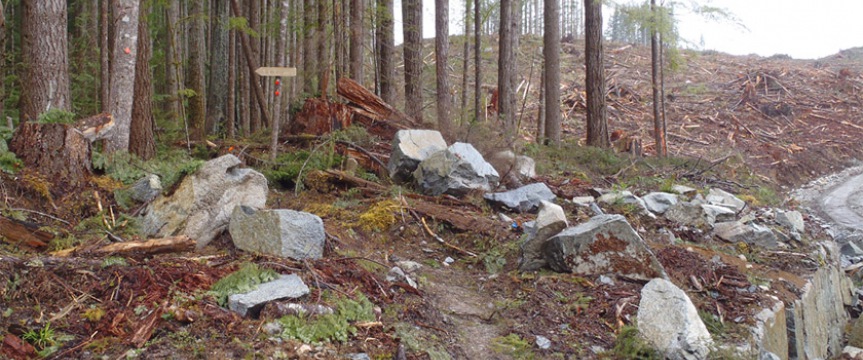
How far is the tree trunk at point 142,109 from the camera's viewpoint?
32.2 feet

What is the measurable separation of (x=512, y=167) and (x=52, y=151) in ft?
19.4

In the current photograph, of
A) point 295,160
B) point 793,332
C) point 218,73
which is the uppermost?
point 218,73

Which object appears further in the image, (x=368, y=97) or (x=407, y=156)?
(x=368, y=97)

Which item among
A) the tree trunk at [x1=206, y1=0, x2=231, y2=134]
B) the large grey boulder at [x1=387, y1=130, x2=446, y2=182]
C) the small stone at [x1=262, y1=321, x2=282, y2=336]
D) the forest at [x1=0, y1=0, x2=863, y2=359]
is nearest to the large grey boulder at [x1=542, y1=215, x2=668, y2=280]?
the forest at [x1=0, y1=0, x2=863, y2=359]

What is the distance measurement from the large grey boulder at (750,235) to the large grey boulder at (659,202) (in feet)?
2.67

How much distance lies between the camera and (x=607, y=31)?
66188 millimetres

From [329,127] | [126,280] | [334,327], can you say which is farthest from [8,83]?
[334,327]

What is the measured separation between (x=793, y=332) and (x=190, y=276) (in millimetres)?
5239

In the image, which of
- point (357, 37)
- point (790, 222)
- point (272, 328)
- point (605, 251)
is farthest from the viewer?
point (357, 37)

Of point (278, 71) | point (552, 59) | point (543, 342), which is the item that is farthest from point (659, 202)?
point (552, 59)

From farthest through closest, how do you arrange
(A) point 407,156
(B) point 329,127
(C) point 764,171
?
(C) point 764,171 < (B) point 329,127 < (A) point 407,156

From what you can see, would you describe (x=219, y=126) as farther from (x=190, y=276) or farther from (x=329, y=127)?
(x=190, y=276)

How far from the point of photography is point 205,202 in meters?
5.63

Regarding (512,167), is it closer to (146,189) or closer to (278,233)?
(278,233)
